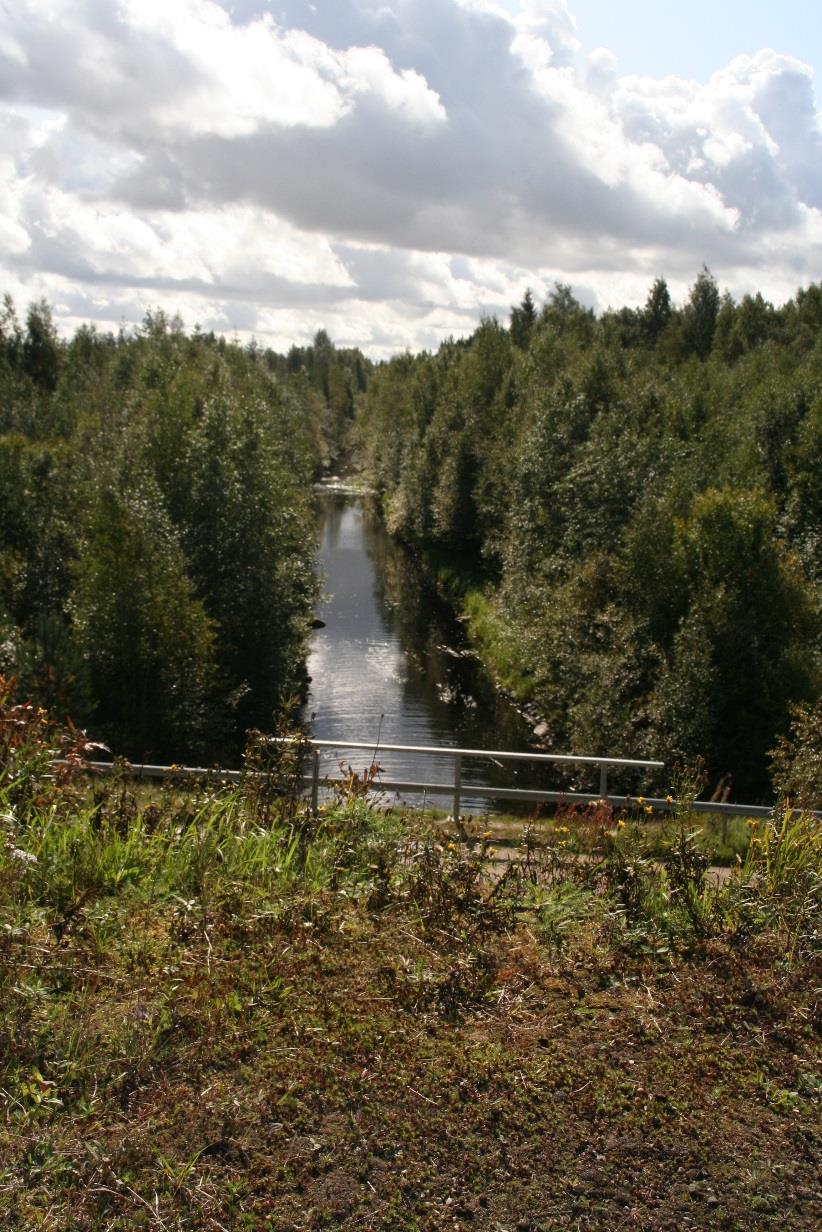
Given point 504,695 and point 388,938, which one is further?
point 504,695

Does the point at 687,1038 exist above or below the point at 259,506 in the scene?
below

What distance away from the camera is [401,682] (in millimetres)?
35469

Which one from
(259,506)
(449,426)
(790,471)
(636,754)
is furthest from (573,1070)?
(449,426)

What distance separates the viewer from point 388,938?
643 centimetres

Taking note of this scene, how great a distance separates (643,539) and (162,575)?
12.9 m

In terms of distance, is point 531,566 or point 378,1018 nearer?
point 378,1018

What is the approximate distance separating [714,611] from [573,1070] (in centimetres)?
2078

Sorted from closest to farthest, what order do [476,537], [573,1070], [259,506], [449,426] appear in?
[573,1070] → [259,506] → [476,537] → [449,426]

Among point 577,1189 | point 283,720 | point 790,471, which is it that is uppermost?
point 790,471

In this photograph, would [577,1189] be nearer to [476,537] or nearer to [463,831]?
[463,831]

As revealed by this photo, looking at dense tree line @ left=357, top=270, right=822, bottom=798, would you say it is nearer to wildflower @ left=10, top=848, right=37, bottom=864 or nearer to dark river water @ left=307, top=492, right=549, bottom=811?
dark river water @ left=307, top=492, right=549, bottom=811

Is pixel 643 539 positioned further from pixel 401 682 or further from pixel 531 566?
pixel 401 682

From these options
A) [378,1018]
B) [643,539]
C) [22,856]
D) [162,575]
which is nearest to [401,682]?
[643,539]

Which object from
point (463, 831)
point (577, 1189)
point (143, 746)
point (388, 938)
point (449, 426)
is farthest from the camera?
point (449, 426)
